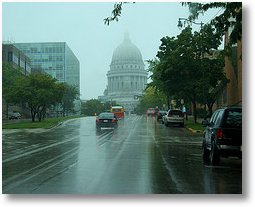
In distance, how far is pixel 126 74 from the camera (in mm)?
133875

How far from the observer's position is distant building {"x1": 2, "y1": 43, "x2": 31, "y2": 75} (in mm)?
88881

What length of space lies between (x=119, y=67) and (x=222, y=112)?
394 ft

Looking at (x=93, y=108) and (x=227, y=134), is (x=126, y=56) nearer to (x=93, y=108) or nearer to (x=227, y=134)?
(x=93, y=108)

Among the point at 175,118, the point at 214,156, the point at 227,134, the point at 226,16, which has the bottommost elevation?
the point at 214,156

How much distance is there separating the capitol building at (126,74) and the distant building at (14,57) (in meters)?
32.6

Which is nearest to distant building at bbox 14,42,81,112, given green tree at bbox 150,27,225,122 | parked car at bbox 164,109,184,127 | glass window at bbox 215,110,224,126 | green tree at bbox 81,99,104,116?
green tree at bbox 81,99,104,116

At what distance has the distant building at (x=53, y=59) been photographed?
87.1m

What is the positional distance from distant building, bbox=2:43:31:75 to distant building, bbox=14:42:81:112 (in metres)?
1.24

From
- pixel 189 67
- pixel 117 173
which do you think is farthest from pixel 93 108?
pixel 117 173

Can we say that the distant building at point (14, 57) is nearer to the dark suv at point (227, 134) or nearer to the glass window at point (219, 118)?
the glass window at point (219, 118)

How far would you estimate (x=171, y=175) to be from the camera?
11.3 m

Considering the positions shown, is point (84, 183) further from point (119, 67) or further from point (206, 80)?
point (119, 67)

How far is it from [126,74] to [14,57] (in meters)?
46.7

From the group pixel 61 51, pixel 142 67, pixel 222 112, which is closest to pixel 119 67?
pixel 142 67
